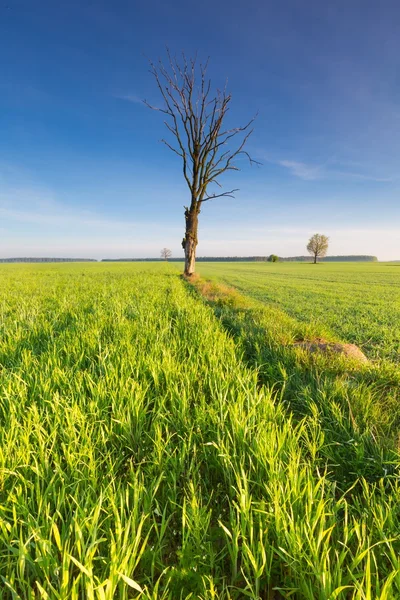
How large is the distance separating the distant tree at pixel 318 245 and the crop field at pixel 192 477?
322ft

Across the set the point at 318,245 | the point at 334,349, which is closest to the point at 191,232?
the point at 334,349

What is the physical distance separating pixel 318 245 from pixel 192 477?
332 feet

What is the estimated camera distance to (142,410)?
7.38 ft

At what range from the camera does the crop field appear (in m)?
1.15

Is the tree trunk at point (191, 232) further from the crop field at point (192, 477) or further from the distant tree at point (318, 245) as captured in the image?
the distant tree at point (318, 245)

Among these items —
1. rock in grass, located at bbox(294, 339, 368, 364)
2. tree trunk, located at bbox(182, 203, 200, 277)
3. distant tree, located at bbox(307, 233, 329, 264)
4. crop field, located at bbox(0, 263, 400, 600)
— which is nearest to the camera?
crop field, located at bbox(0, 263, 400, 600)

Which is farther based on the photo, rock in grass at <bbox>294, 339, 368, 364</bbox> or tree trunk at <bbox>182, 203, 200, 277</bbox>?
tree trunk at <bbox>182, 203, 200, 277</bbox>

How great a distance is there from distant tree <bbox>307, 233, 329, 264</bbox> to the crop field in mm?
98296

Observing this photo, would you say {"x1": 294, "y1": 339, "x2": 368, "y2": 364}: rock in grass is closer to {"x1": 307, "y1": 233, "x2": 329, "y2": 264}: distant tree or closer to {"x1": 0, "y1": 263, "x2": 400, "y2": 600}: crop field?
{"x1": 0, "y1": 263, "x2": 400, "y2": 600}: crop field

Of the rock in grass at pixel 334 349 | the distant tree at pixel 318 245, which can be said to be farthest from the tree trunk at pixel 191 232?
the distant tree at pixel 318 245

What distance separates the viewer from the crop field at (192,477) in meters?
1.15

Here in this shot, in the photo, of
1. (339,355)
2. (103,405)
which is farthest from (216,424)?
(339,355)

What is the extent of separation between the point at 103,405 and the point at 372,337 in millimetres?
6839

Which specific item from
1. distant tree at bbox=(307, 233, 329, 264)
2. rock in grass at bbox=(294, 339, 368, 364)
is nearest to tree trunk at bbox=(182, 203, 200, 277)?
rock in grass at bbox=(294, 339, 368, 364)
